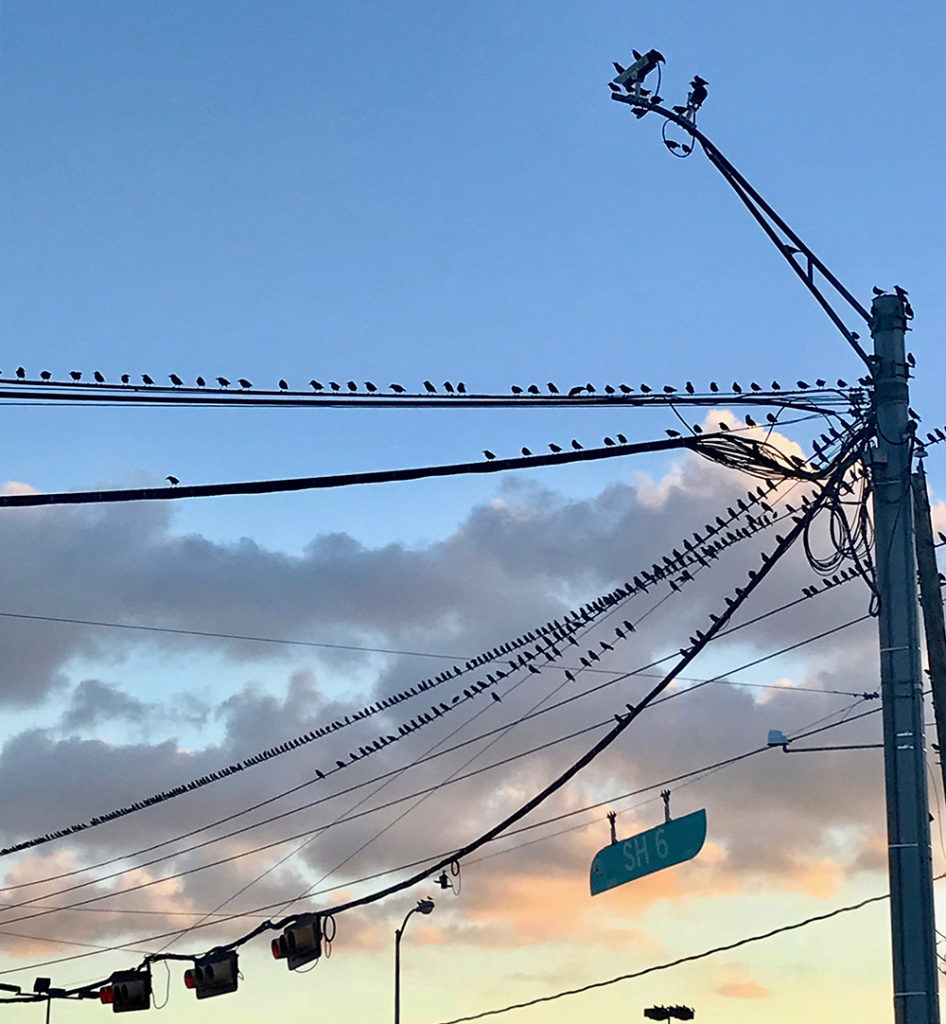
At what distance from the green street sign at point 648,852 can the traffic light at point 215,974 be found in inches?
593

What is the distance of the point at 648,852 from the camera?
16.0 m

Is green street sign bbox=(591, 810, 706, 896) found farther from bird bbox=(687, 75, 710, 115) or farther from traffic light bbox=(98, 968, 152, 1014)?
traffic light bbox=(98, 968, 152, 1014)

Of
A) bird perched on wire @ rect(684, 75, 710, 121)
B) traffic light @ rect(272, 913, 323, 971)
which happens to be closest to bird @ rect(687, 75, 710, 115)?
bird perched on wire @ rect(684, 75, 710, 121)

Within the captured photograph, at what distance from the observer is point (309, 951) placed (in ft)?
87.1

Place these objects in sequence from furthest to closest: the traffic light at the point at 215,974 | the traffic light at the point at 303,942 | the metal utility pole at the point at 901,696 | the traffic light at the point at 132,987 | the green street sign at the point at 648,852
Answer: the traffic light at the point at 132,987 < the traffic light at the point at 215,974 < the traffic light at the point at 303,942 < the green street sign at the point at 648,852 < the metal utility pole at the point at 901,696

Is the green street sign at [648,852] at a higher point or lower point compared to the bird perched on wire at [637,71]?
lower

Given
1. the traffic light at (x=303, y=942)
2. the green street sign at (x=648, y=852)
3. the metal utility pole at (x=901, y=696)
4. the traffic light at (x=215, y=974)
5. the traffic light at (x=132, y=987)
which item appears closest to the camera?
the metal utility pole at (x=901, y=696)

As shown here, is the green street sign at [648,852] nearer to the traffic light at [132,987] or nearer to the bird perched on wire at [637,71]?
the bird perched on wire at [637,71]

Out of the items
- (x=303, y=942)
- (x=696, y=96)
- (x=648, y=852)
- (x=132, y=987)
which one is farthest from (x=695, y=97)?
(x=132, y=987)

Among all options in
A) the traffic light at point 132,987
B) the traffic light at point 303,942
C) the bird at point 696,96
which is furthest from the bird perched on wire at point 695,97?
the traffic light at point 132,987

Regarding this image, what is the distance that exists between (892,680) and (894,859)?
1.63m

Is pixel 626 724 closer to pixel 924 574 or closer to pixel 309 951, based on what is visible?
pixel 924 574

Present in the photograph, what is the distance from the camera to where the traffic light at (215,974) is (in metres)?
29.6

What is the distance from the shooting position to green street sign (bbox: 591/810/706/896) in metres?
15.6
